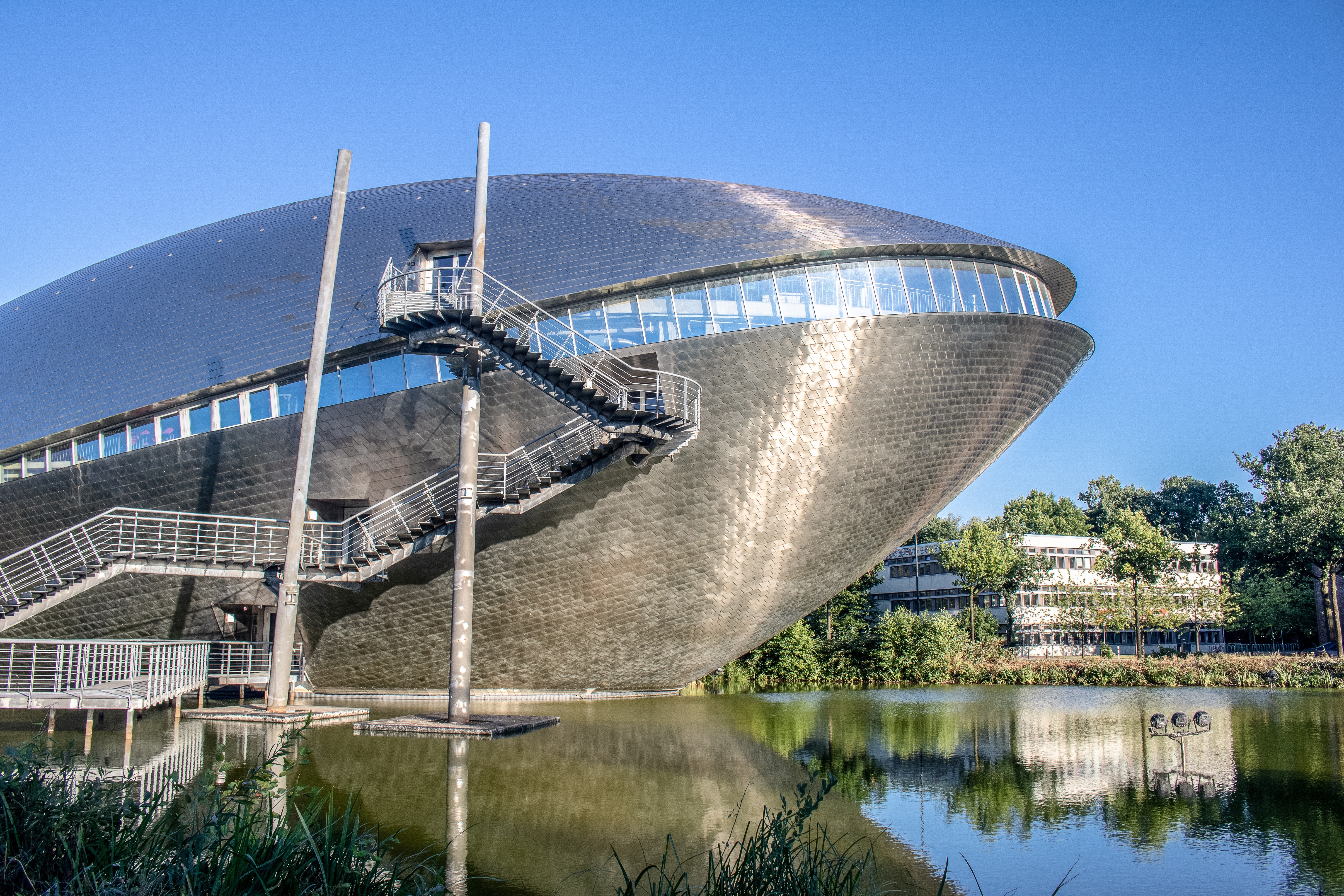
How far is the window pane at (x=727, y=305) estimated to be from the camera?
23828 millimetres

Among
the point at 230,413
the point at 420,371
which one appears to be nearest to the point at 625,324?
the point at 420,371

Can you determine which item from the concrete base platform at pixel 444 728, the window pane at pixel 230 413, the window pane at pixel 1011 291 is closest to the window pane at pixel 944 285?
the window pane at pixel 1011 291

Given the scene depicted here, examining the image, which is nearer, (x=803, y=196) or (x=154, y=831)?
(x=154, y=831)

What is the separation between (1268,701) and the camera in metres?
30.7

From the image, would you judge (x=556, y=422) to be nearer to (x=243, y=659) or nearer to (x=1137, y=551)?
(x=243, y=659)

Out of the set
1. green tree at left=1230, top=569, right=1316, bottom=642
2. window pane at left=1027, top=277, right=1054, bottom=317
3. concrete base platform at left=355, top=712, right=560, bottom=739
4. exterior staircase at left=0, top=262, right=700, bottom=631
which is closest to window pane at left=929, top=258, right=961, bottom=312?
window pane at left=1027, top=277, right=1054, bottom=317

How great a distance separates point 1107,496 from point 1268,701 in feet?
259

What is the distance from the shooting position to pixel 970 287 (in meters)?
26.6

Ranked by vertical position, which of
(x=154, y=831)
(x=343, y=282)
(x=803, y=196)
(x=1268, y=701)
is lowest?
(x=1268, y=701)

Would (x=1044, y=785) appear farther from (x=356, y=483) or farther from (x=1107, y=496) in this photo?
(x=1107, y=496)

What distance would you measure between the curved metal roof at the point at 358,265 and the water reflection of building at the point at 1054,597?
31.6 meters

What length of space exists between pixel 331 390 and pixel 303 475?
3489mm

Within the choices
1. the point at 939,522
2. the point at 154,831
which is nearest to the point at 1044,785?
the point at 154,831

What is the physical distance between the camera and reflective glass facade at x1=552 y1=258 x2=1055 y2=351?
2356 cm
